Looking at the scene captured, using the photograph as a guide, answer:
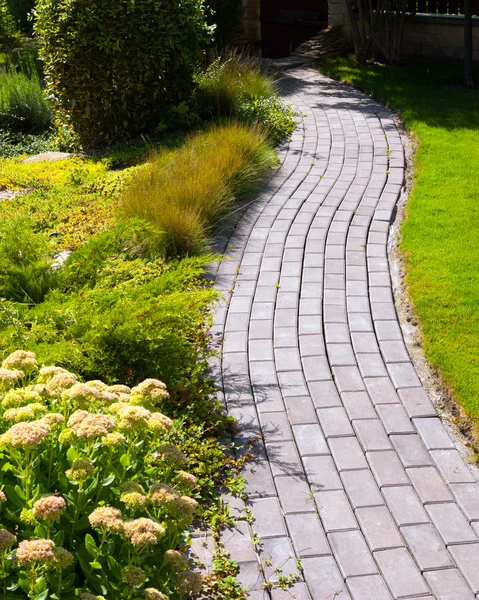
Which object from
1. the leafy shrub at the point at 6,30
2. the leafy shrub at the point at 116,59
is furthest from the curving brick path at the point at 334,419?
the leafy shrub at the point at 6,30

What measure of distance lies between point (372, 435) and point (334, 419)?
0.25 m

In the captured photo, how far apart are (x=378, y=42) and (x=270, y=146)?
4887 mm

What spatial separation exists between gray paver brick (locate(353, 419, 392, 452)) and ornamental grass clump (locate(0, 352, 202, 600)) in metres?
1.40

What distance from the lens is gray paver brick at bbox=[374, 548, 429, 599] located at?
128 inches

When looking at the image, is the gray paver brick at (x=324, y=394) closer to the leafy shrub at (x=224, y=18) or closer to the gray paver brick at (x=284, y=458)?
the gray paver brick at (x=284, y=458)

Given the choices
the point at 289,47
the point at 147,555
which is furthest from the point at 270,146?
the point at 289,47

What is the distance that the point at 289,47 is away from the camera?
16516 millimetres

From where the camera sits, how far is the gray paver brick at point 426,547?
3.39 metres

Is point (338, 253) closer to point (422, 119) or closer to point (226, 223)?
point (226, 223)

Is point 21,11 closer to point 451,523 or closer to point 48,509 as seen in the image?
point 451,523

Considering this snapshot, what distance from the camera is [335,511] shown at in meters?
3.70

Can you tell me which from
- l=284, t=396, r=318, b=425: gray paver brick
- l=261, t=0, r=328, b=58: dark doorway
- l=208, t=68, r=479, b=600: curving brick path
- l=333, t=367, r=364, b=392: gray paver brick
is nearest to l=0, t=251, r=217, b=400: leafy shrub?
l=208, t=68, r=479, b=600: curving brick path

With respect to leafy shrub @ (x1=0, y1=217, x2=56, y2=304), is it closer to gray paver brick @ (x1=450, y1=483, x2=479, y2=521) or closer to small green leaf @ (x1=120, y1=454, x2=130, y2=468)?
small green leaf @ (x1=120, y1=454, x2=130, y2=468)

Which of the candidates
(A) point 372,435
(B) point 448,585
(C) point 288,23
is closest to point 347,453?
(A) point 372,435
